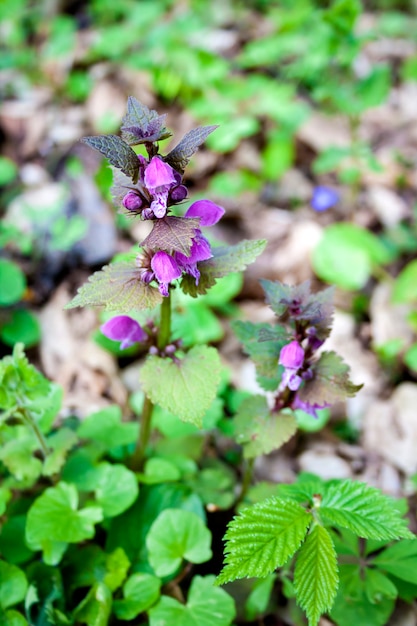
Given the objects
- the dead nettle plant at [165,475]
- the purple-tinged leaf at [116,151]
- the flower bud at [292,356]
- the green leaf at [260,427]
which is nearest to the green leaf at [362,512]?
the dead nettle plant at [165,475]

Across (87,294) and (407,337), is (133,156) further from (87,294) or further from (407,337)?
(407,337)

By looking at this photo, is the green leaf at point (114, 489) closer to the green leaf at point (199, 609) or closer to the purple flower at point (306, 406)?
the green leaf at point (199, 609)

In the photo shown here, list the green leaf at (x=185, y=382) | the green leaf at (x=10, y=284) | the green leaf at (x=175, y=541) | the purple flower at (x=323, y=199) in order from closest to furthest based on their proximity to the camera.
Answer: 1. the green leaf at (x=185, y=382)
2. the green leaf at (x=175, y=541)
3. the green leaf at (x=10, y=284)
4. the purple flower at (x=323, y=199)

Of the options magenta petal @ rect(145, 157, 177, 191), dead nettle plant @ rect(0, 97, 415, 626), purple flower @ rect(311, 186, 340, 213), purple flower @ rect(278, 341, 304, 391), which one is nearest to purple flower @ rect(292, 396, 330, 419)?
dead nettle plant @ rect(0, 97, 415, 626)

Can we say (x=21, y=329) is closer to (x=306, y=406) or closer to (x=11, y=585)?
(x=11, y=585)

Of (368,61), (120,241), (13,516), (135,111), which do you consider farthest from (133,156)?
(368,61)

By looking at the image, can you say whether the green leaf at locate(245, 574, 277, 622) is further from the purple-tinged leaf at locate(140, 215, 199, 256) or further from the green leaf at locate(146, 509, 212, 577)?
the purple-tinged leaf at locate(140, 215, 199, 256)

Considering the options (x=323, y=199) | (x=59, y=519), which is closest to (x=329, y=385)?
(x=59, y=519)
